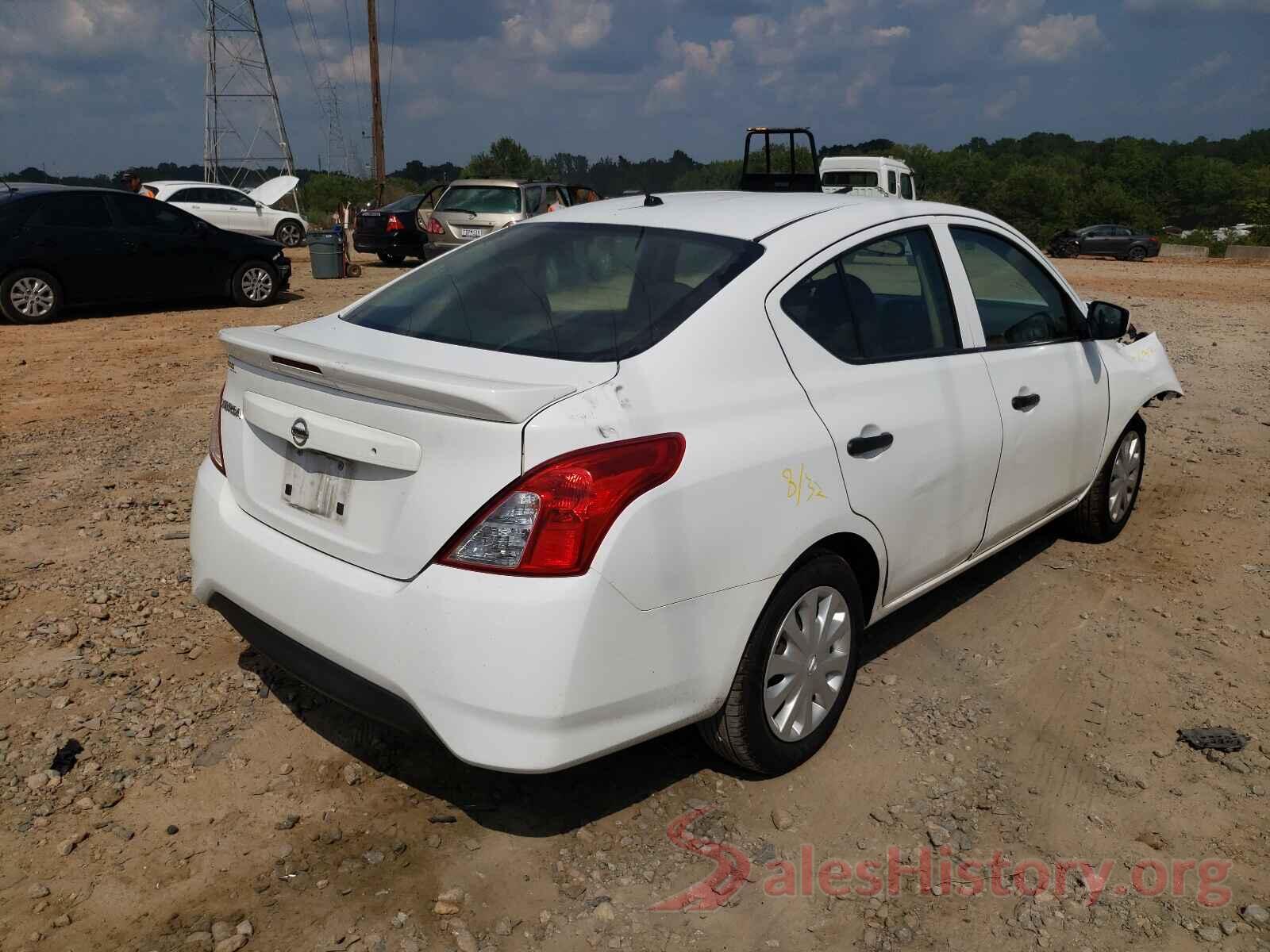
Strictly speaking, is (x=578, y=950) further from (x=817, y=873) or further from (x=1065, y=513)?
(x=1065, y=513)

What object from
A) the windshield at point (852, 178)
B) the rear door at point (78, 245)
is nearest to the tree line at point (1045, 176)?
the windshield at point (852, 178)

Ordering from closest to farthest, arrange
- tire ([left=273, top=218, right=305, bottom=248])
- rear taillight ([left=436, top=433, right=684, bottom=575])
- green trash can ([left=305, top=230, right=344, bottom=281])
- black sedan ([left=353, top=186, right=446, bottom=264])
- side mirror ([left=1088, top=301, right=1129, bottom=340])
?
rear taillight ([left=436, top=433, right=684, bottom=575]) < side mirror ([left=1088, top=301, right=1129, bottom=340]) < green trash can ([left=305, top=230, right=344, bottom=281]) < black sedan ([left=353, top=186, right=446, bottom=264]) < tire ([left=273, top=218, right=305, bottom=248])

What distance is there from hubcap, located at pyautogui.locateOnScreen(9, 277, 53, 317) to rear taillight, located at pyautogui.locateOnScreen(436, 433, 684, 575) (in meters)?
12.2

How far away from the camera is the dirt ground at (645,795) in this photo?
103 inches

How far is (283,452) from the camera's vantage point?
292 cm

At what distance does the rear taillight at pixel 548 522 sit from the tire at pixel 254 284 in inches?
515

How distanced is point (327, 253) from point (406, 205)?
16.0 ft

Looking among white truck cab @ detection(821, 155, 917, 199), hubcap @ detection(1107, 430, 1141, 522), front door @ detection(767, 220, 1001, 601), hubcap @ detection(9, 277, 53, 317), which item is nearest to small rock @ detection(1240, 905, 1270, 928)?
front door @ detection(767, 220, 1001, 601)

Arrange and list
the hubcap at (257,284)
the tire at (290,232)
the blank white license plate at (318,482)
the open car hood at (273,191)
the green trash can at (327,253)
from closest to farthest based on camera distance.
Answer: the blank white license plate at (318,482) < the hubcap at (257,284) < the green trash can at (327,253) < the open car hood at (273,191) < the tire at (290,232)

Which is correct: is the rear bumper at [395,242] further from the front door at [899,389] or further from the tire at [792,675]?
the tire at [792,675]

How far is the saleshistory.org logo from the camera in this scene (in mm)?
2734

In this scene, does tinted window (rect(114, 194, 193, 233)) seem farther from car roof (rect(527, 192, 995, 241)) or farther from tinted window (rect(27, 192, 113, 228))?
car roof (rect(527, 192, 995, 241))

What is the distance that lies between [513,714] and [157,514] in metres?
3.72

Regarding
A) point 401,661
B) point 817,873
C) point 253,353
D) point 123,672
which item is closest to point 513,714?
point 401,661
